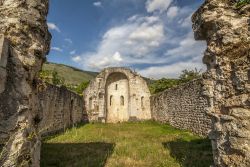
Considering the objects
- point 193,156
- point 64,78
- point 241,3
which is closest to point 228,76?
point 241,3

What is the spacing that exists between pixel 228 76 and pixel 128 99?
67.0 ft

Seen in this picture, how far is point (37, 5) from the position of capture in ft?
11.9

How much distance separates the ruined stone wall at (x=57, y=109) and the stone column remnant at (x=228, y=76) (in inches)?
271

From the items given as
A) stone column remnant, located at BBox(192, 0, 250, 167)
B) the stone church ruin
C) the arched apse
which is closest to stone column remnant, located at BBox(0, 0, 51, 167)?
the stone church ruin

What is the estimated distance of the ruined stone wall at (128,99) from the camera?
73.6 ft


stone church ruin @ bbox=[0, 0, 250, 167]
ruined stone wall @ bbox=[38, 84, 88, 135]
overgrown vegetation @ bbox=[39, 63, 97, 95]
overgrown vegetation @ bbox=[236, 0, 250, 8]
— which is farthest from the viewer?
ruined stone wall @ bbox=[38, 84, 88, 135]

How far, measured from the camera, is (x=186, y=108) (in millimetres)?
12836

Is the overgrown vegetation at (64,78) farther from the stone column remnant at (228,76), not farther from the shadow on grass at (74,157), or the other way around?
the stone column remnant at (228,76)

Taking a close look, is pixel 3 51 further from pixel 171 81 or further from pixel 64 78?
pixel 64 78

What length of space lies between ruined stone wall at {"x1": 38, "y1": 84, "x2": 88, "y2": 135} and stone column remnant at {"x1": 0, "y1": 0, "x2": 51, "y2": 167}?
18.8 ft

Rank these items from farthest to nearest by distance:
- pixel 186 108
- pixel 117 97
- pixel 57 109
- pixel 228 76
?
pixel 117 97 → pixel 57 109 → pixel 186 108 → pixel 228 76

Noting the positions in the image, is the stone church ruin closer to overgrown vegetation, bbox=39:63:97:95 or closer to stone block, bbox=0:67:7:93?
stone block, bbox=0:67:7:93

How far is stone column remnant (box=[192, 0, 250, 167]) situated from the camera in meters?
3.09

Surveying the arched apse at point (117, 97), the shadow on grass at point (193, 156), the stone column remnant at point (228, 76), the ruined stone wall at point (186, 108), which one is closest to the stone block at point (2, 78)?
the stone column remnant at point (228, 76)
